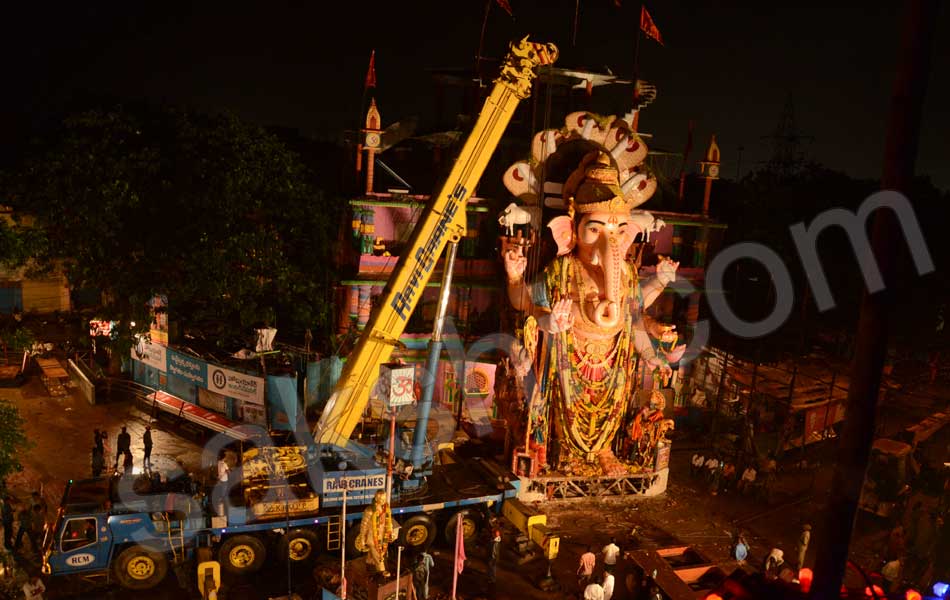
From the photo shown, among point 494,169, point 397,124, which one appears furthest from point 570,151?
point 397,124

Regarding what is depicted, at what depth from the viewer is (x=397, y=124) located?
25.3 metres

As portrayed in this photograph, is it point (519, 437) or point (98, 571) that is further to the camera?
point (519, 437)

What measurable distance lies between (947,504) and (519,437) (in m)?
10.2

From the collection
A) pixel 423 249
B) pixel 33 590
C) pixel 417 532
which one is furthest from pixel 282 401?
pixel 33 590

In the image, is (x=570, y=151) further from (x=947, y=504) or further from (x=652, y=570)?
(x=947, y=504)

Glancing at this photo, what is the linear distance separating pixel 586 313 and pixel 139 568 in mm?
11152

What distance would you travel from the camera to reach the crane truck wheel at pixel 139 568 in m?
12.9

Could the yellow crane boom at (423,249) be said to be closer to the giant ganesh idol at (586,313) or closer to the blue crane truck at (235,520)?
the blue crane truck at (235,520)

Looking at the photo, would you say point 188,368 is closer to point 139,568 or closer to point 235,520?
point 139,568

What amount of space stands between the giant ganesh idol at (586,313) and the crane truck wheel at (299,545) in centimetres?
582

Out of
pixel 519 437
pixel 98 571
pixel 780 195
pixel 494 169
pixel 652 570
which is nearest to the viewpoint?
pixel 652 570

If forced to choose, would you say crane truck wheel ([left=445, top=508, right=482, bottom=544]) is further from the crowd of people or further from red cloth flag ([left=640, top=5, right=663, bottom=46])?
red cloth flag ([left=640, top=5, right=663, bottom=46])

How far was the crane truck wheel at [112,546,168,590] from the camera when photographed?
42.3 feet

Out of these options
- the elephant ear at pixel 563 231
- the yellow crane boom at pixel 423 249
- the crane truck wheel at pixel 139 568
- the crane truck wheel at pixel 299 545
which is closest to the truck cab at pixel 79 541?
the crane truck wheel at pixel 139 568
